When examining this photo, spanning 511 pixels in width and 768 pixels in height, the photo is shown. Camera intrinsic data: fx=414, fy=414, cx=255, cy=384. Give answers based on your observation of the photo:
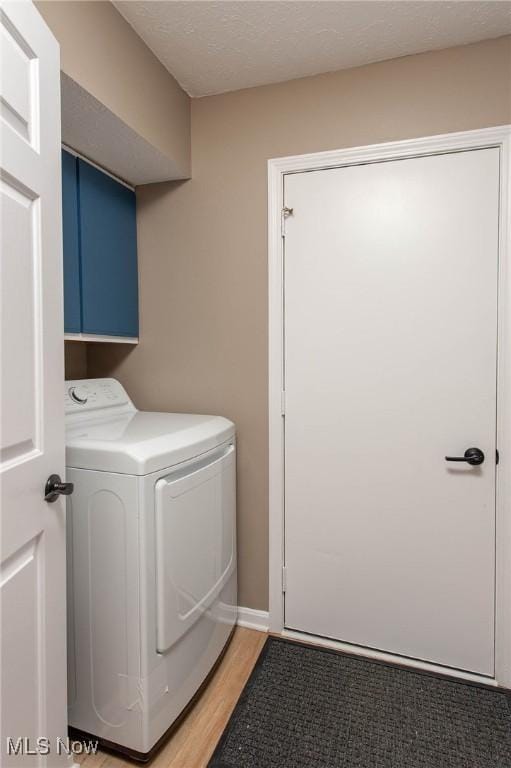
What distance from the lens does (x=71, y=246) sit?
65.4 inches

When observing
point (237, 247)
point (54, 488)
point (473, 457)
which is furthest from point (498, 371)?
point (54, 488)

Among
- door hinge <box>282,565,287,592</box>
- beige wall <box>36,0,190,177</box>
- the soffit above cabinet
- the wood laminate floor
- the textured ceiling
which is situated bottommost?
the wood laminate floor

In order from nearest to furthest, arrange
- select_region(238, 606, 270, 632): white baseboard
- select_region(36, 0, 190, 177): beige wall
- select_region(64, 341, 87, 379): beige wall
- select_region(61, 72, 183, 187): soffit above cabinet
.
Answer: select_region(36, 0, 190, 177): beige wall, select_region(61, 72, 183, 187): soffit above cabinet, select_region(238, 606, 270, 632): white baseboard, select_region(64, 341, 87, 379): beige wall

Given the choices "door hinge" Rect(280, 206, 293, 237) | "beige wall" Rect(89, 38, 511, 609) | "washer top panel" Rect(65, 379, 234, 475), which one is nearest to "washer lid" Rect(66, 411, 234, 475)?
"washer top panel" Rect(65, 379, 234, 475)

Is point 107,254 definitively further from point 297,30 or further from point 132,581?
point 132,581

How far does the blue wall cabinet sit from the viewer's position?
1702 millimetres

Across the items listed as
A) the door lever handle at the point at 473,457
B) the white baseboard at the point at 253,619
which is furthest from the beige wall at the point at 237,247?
the door lever handle at the point at 473,457

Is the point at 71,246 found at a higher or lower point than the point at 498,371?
higher

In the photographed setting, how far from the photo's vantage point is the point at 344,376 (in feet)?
5.96

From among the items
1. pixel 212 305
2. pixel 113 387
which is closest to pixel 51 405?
pixel 113 387

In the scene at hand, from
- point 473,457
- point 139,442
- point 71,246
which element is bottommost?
point 473,457

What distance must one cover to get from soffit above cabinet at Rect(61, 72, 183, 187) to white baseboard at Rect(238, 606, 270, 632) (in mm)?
2141

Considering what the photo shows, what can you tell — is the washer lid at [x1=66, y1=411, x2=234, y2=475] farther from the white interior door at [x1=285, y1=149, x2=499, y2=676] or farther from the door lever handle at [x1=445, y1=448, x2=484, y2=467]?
the door lever handle at [x1=445, y1=448, x2=484, y2=467]

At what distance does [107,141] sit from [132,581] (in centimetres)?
164
